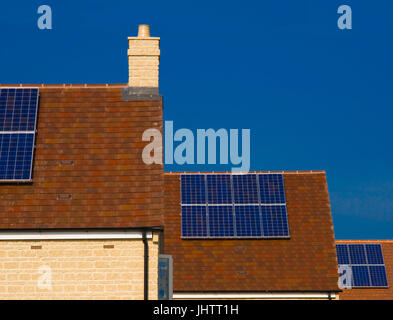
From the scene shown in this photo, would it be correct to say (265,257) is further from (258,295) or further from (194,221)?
(194,221)

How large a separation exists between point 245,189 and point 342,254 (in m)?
11.5

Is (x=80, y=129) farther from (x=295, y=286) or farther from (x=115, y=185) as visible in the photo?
(x=295, y=286)

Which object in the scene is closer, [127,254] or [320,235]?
[127,254]

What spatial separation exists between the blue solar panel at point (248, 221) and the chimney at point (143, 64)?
9.28 m

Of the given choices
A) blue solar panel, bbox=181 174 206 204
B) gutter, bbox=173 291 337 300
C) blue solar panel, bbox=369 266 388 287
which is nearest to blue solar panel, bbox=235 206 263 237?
blue solar panel, bbox=181 174 206 204

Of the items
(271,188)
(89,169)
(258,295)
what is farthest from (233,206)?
(89,169)

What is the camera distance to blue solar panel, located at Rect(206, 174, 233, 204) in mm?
25984

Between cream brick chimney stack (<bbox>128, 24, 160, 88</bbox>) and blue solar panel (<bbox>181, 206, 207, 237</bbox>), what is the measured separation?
865 cm

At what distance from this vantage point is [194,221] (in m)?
25.2

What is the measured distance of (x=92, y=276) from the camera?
14.9m
